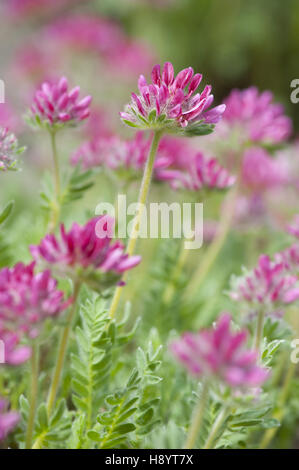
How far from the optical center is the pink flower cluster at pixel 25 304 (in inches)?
20.6

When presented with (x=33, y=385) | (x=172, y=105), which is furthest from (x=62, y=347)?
(x=172, y=105)

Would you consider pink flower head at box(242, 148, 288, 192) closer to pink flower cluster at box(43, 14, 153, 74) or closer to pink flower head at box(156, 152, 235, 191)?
pink flower head at box(156, 152, 235, 191)

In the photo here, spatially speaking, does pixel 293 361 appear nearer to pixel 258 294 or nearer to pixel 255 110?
pixel 258 294

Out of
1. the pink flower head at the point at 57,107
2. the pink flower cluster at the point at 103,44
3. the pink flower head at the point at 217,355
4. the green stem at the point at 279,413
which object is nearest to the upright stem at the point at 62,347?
the pink flower head at the point at 217,355

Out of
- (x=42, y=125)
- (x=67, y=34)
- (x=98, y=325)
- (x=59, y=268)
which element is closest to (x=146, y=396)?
(x=98, y=325)

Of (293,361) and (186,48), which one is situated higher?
(186,48)

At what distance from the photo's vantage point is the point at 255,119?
114 centimetres

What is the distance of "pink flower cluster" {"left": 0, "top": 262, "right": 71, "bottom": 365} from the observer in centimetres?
52

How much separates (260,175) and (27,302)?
116cm

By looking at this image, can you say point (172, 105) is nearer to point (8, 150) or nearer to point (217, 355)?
point (8, 150)

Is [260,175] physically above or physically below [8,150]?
above

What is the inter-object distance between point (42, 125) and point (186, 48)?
3.34m

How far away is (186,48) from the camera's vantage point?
3969 mm

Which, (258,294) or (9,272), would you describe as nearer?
(9,272)
